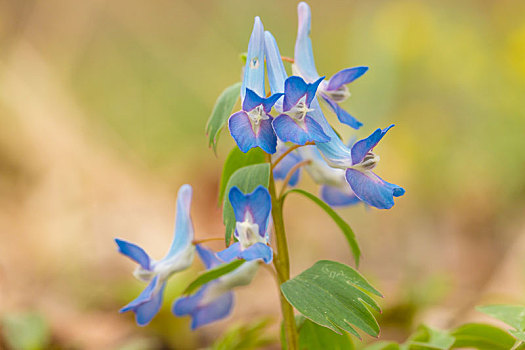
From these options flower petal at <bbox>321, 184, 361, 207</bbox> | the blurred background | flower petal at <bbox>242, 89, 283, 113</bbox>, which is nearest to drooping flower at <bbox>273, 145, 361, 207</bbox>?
Answer: flower petal at <bbox>321, 184, 361, 207</bbox>

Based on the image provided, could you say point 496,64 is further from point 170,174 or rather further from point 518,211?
point 170,174

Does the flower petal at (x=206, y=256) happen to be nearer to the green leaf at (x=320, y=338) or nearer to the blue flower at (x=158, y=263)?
the blue flower at (x=158, y=263)

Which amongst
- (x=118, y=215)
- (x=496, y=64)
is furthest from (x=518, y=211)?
(x=118, y=215)

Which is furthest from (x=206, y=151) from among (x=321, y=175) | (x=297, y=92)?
(x=297, y=92)

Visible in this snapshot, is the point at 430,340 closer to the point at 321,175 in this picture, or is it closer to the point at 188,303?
the point at 321,175

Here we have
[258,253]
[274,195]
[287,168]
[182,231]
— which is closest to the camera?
[258,253]
